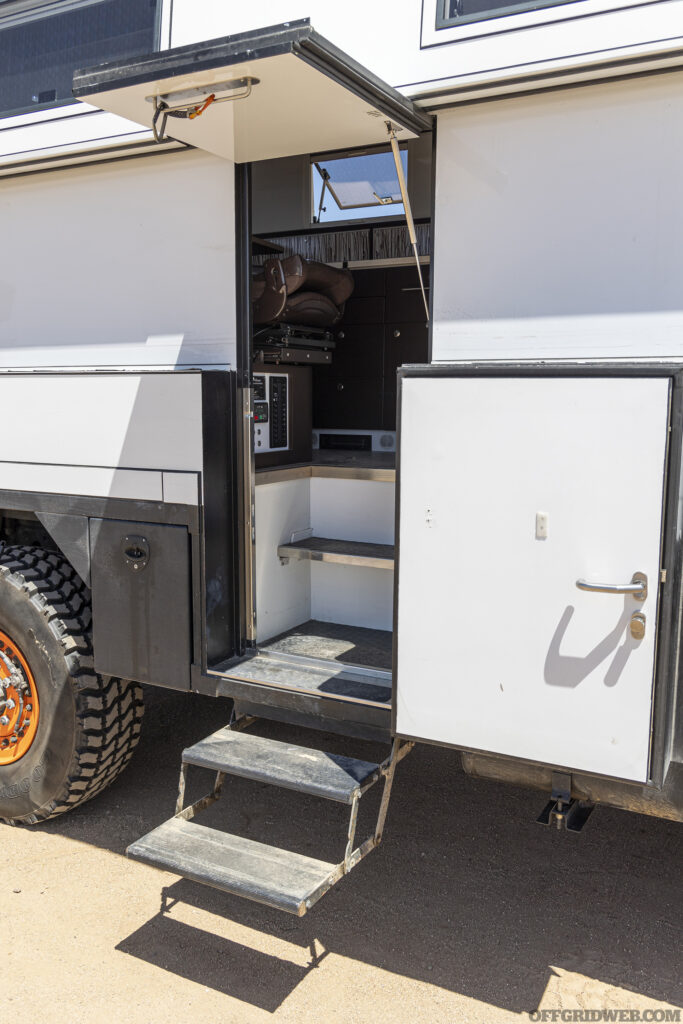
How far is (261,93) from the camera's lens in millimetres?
2422

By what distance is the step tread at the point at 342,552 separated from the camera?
3.24 meters

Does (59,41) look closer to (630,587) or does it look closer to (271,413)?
(271,413)

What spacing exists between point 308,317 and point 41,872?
2513 millimetres

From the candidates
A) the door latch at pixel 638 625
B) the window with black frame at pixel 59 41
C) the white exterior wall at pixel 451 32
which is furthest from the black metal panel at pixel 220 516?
the door latch at pixel 638 625

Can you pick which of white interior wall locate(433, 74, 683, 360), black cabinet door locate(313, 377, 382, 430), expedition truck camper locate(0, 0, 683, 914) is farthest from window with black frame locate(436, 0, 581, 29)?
black cabinet door locate(313, 377, 382, 430)

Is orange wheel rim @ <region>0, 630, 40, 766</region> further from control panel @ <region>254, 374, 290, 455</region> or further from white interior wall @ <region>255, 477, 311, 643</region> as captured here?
control panel @ <region>254, 374, 290, 455</region>

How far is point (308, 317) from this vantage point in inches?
159

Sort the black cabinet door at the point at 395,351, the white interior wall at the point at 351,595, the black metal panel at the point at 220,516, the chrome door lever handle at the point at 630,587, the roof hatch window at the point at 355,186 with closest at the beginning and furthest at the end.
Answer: the chrome door lever handle at the point at 630,587, the black metal panel at the point at 220,516, the white interior wall at the point at 351,595, the roof hatch window at the point at 355,186, the black cabinet door at the point at 395,351

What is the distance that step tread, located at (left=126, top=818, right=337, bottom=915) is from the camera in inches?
92.7

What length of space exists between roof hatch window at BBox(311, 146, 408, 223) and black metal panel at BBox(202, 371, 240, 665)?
1.83 meters

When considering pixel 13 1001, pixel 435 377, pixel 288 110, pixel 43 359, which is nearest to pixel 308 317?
pixel 43 359

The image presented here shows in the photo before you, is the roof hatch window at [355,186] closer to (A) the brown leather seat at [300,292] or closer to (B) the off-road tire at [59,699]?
(A) the brown leather seat at [300,292]

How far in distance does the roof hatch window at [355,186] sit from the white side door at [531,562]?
92.3 inches

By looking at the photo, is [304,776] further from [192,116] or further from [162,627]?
[192,116]
